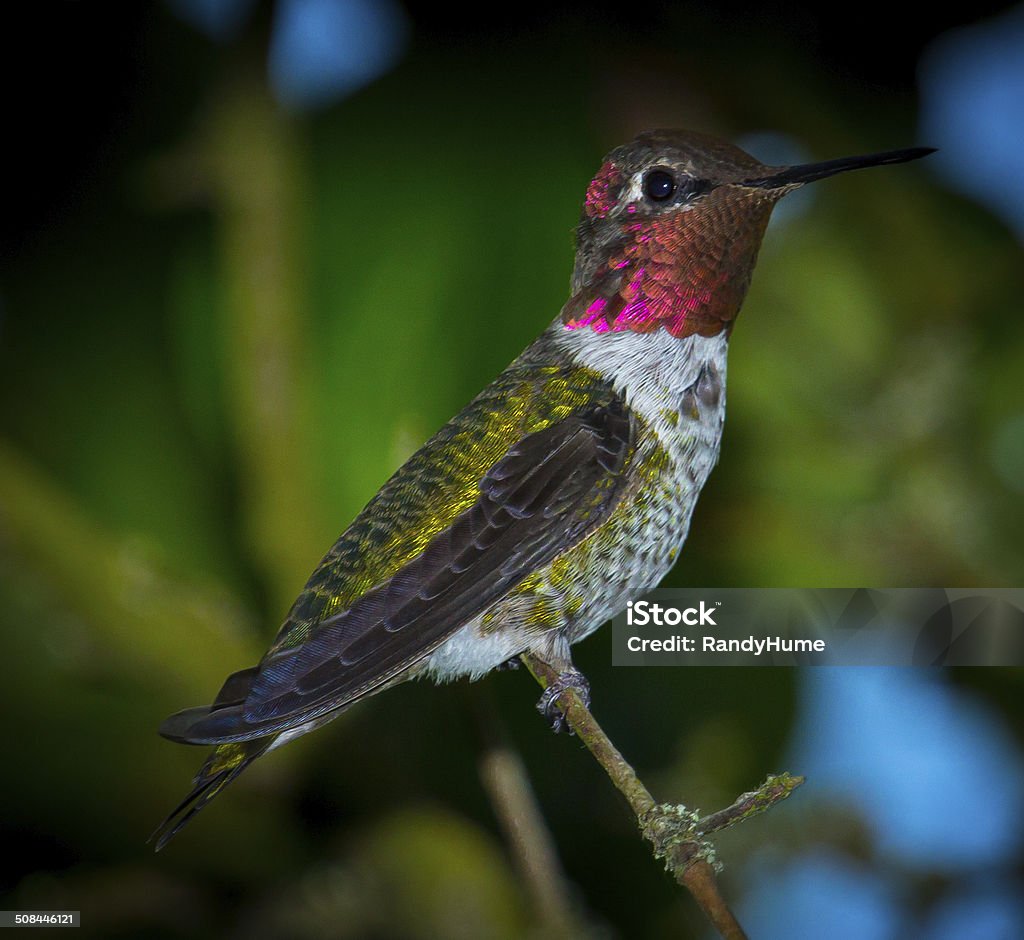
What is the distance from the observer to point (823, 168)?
1.18 m

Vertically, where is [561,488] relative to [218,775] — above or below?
above

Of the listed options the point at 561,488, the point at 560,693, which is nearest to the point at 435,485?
the point at 561,488

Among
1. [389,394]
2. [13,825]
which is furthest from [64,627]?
[389,394]

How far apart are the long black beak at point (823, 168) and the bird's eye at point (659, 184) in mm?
85

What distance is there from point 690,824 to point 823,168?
0.72 metres

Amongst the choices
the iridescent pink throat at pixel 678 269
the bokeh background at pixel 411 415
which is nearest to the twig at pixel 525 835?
the bokeh background at pixel 411 415

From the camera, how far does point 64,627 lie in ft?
4.75

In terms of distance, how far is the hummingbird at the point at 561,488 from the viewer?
1.05 metres

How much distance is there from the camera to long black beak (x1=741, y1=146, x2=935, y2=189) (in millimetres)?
1172
